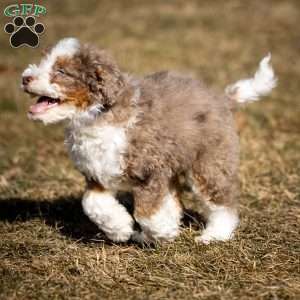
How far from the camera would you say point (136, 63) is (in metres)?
12.1

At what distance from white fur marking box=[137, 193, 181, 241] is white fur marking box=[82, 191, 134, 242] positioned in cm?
14

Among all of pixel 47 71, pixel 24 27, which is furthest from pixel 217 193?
pixel 24 27

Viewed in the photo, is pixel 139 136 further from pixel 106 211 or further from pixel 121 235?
pixel 121 235

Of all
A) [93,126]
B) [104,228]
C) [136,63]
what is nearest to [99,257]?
[104,228]

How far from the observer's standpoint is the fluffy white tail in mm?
5449

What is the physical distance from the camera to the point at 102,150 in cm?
467

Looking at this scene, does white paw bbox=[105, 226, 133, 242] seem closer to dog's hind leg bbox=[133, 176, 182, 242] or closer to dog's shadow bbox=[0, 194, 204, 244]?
dog's hind leg bbox=[133, 176, 182, 242]

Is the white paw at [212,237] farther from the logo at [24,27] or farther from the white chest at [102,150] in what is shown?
the logo at [24,27]

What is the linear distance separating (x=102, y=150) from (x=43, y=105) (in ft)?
1.71

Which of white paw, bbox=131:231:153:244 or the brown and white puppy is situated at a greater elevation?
the brown and white puppy

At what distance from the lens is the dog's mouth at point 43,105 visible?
15.0 feet

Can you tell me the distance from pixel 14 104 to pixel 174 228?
5.55 metres

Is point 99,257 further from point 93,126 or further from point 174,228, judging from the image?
point 93,126

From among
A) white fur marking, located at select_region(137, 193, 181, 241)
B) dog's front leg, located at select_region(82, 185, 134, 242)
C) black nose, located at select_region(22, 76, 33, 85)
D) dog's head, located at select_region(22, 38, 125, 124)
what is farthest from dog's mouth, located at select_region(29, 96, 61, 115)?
white fur marking, located at select_region(137, 193, 181, 241)
